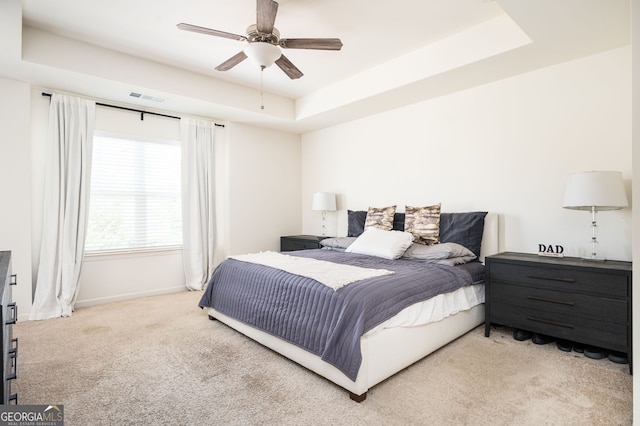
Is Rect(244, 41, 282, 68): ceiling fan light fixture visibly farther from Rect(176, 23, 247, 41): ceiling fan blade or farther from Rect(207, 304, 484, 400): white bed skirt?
Rect(207, 304, 484, 400): white bed skirt

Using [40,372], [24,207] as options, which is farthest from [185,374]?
[24,207]

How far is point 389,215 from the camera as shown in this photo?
13.5 feet

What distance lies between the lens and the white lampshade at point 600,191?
2.52 m

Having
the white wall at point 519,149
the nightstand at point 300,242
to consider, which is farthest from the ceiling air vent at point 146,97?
the white wall at point 519,149

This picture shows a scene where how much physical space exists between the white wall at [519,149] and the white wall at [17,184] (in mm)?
3812

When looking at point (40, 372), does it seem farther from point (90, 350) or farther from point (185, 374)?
point (185, 374)

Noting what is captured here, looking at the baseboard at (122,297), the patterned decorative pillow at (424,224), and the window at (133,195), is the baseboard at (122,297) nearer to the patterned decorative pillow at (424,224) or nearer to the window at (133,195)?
the window at (133,195)

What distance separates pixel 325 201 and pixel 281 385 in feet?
10.0

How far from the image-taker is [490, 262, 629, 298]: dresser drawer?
235 cm

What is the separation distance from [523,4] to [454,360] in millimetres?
2445

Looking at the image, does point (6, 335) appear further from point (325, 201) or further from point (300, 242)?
point (325, 201)

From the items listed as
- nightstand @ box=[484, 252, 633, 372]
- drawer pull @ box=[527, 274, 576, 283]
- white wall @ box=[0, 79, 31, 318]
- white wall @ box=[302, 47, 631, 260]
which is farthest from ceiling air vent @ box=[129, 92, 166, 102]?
drawer pull @ box=[527, 274, 576, 283]

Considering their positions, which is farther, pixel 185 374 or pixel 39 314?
pixel 39 314

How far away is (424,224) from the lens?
12.2 ft
